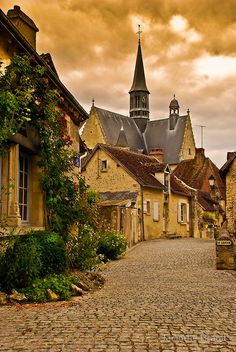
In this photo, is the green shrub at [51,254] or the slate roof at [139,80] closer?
the green shrub at [51,254]

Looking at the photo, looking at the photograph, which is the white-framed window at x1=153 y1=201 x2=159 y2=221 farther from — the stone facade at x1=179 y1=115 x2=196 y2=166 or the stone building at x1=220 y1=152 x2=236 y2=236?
the stone facade at x1=179 y1=115 x2=196 y2=166

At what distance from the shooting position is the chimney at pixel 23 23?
482 inches

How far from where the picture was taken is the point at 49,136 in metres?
11.2

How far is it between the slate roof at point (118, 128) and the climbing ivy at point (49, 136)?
48092 millimetres

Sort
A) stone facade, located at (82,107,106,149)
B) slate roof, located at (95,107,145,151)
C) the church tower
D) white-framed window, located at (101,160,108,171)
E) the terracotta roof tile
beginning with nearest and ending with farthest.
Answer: the terracotta roof tile → white-framed window, located at (101,160,108,171) → stone facade, located at (82,107,106,149) → slate roof, located at (95,107,145,151) → the church tower

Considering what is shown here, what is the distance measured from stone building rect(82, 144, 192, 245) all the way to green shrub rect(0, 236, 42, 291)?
18946 mm

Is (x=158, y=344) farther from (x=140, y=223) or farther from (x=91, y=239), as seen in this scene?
(x=140, y=223)

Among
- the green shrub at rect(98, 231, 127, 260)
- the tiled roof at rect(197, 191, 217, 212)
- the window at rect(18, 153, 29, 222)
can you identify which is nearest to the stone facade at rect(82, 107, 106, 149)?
the tiled roof at rect(197, 191, 217, 212)

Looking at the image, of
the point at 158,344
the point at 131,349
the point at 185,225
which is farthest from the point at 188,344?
the point at 185,225

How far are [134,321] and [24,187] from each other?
5.64 meters

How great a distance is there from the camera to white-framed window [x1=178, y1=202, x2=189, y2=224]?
3662cm

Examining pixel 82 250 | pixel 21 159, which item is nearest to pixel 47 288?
pixel 82 250

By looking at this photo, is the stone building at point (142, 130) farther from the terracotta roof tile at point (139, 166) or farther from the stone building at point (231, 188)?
the stone building at point (231, 188)

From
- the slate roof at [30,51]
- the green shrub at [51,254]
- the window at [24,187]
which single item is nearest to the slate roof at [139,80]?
the slate roof at [30,51]
